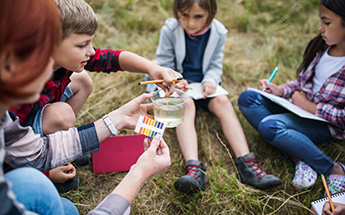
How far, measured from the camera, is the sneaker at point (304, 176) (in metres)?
1.72

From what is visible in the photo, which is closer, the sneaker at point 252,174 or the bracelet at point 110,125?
the bracelet at point 110,125

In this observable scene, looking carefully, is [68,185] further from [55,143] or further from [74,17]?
[74,17]

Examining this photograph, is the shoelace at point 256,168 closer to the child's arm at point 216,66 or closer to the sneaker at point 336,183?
the sneaker at point 336,183

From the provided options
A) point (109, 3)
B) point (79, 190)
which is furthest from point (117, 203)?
point (109, 3)

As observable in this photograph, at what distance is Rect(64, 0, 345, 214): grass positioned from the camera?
163 cm

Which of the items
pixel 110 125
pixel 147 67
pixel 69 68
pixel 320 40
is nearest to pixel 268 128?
pixel 320 40

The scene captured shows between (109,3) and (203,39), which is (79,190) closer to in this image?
(203,39)

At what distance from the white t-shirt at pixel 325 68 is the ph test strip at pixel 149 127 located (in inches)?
47.9

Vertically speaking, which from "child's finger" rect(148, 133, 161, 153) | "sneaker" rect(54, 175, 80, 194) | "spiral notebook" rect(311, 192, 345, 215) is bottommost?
"sneaker" rect(54, 175, 80, 194)

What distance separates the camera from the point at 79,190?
1675 millimetres

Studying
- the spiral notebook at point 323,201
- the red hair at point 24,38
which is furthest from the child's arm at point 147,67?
the spiral notebook at point 323,201

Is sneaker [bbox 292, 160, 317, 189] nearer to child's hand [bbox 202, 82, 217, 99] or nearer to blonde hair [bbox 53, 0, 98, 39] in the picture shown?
child's hand [bbox 202, 82, 217, 99]

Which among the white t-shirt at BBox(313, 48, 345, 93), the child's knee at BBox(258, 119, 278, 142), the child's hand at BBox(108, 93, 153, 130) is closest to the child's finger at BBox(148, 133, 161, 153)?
the child's hand at BBox(108, 93, 153, 130)

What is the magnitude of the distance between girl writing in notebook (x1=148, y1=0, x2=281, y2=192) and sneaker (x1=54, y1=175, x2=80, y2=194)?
570 mm
